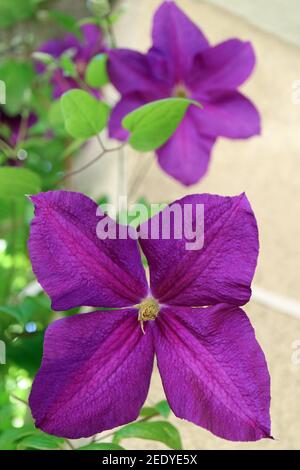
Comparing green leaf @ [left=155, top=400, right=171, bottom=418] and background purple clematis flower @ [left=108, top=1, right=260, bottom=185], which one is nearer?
green leaf @ [left=155, top=400, right=171, bottom=418]

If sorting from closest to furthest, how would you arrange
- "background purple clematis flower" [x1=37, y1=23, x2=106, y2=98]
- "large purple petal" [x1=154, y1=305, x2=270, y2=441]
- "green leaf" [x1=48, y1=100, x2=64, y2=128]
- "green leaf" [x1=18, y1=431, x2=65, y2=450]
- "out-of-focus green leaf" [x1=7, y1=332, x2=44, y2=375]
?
"large purple petal" [x1=154, y1=305, x2=270, y2=441]
"green leaf" [x1=18, y1=431, x2=65, y2=450]
"out-of-focus green leaf" [x1=7, y1=332, x2=44, y2=375]
"green leaf" [x1=48, y1=100, x2=64, y2=128]
"background purple clematis flower" [x1=37, y1=23, x2=106, y2=98]

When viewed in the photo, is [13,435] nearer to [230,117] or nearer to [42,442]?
[42,442]

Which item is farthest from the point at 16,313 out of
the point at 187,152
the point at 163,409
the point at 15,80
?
the point at 15,80

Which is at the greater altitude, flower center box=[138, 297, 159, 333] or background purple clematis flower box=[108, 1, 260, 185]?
background purple clematis flower box=[108, 1, 260, 185]

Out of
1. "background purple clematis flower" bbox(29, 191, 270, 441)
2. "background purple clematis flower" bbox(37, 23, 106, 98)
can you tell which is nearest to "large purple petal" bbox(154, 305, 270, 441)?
"background purple clematis flower" bbox(29, 191, 270, 441)

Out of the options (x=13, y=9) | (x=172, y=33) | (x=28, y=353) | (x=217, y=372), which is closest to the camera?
(x=217, y=372)

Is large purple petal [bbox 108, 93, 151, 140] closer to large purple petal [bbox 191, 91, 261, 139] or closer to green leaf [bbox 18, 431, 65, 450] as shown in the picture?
large purple petal [bbox 191, 91, 261, 139]
